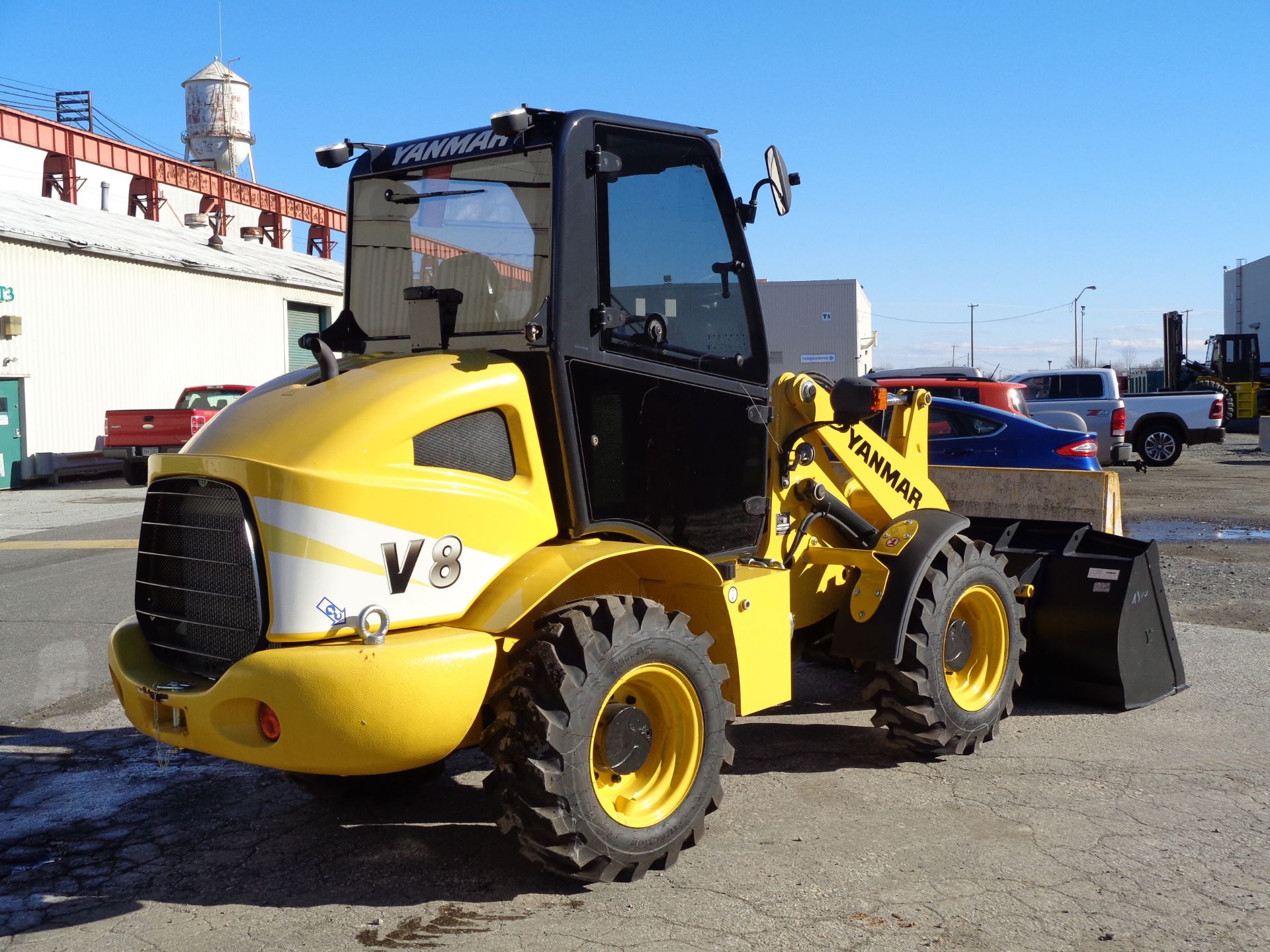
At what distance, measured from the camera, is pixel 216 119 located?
52.2 meters

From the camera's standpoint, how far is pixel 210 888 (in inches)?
166

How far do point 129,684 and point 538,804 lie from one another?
4.96 ft

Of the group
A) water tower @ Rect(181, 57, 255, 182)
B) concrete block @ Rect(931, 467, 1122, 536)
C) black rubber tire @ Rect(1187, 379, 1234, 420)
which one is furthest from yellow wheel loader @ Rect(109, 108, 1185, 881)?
water tower @ Rect(181, 57, 255, 182)

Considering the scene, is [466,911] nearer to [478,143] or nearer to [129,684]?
[129,684]

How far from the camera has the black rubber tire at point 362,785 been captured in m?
4.94

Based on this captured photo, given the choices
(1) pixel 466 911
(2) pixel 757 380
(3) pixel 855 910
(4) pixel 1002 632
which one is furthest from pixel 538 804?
(4) pixel 1002 632

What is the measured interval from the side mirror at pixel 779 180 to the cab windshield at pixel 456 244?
1.01 meters

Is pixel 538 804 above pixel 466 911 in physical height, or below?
above

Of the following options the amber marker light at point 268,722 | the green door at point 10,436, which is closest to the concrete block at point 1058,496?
the amber marker light at point 268,722

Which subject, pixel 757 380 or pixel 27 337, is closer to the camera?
pixel 757 380

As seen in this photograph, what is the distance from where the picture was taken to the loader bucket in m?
6.30

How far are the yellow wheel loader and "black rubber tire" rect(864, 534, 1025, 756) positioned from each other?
0.02 metres

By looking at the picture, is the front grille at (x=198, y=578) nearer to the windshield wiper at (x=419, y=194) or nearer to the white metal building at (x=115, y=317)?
the windshield wiper at (x=419, y=194)

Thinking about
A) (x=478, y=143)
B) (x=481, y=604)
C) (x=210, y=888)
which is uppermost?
(x=478, y=143)
